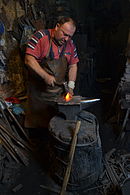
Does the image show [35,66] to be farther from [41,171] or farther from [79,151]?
[41,171]

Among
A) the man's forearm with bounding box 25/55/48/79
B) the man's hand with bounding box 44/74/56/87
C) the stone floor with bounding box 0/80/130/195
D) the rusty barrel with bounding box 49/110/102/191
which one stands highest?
the man's forearm with bounding box 25/55/48/79

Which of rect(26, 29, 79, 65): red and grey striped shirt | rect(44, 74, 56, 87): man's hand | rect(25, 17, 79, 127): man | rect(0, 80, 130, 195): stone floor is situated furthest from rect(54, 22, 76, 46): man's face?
rect(0, 80, 130, 195): stone floor

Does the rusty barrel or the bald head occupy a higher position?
the bald head

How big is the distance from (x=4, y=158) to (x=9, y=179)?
42 centimetres

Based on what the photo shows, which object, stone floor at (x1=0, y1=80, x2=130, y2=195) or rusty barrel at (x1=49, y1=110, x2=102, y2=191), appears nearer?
rusty barrel at (x1=49, y1=110, x2=102, y2=191)

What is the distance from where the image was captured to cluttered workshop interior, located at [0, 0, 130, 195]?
2.54 meters

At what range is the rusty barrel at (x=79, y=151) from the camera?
2.38m

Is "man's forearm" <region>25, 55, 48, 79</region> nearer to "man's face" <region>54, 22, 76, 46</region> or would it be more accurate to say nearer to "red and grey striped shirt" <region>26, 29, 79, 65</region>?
"red and grey striped shirt" <region>26, 29, 79, 65</region>

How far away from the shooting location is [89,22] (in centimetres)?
824

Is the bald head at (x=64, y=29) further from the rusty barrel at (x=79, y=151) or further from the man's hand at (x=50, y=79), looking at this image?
the rusty barrel at (x=79, y=151)

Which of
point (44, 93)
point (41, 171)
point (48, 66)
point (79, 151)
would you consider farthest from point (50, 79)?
point (41, 171)

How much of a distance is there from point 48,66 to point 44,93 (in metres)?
0.54

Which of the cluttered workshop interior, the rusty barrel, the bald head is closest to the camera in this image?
the rusty barrel

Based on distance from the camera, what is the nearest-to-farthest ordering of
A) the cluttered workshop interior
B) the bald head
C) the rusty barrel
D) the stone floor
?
the rusty barrel
the cluttered workshop interior
the bald head
the stone floor
